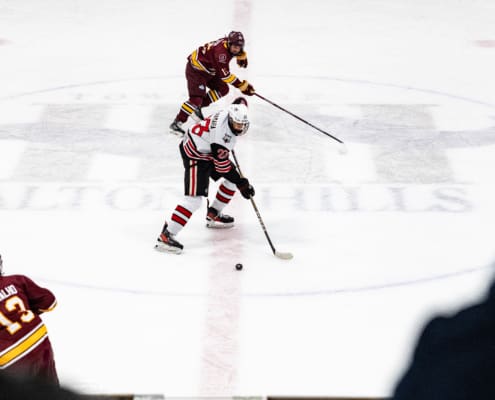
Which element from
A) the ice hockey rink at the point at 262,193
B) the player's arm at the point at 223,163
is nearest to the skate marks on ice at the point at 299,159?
the ice hockey rink at the point at 262,193

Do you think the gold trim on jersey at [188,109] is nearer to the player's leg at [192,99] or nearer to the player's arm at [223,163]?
the player's leg at [192,99]

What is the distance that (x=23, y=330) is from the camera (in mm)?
2682

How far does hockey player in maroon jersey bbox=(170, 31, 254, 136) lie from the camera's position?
5.95 meters

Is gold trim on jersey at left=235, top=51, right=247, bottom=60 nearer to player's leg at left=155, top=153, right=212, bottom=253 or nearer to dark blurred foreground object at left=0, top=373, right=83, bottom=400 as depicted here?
player's leg at left=155, top=153, right=212, bottom=253

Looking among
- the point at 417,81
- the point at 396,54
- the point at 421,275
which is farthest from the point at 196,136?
the point at 396,54

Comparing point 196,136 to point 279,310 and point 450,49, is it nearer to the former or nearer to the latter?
point 279,310

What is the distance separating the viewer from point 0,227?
4.94 m

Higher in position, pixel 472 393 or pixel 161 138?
pixel 472 393

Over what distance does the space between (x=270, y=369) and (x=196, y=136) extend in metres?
1.36

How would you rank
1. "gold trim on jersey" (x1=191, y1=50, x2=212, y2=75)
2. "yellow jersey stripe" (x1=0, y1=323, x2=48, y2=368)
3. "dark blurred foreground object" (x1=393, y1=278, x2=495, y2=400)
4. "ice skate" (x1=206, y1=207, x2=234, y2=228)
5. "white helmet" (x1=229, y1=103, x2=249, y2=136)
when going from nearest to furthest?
"dark blurred foreground object" (x1=393, y1=278, x2=495, y2=400), "yellow jersey stripe" (x1=0, y1=323, x2=48, y2=368), "white helmet" (x1=229, y1=103, x2=249, y2=136), "ice skate" (x1=206, y1=207, x2=234, y2=228), "gold trim on jersey" (x1=191, y1=50, x2=212, y2=75)

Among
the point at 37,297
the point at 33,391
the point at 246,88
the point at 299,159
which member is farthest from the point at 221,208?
the point at 33,391

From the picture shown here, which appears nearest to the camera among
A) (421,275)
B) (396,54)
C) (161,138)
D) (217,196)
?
(421,275)

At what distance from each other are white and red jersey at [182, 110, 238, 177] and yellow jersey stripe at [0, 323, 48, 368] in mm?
1784

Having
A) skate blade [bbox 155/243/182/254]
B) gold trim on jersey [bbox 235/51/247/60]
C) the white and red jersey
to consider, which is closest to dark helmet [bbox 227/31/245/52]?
gold trim on jersey [bbox 235/51/247/60]
